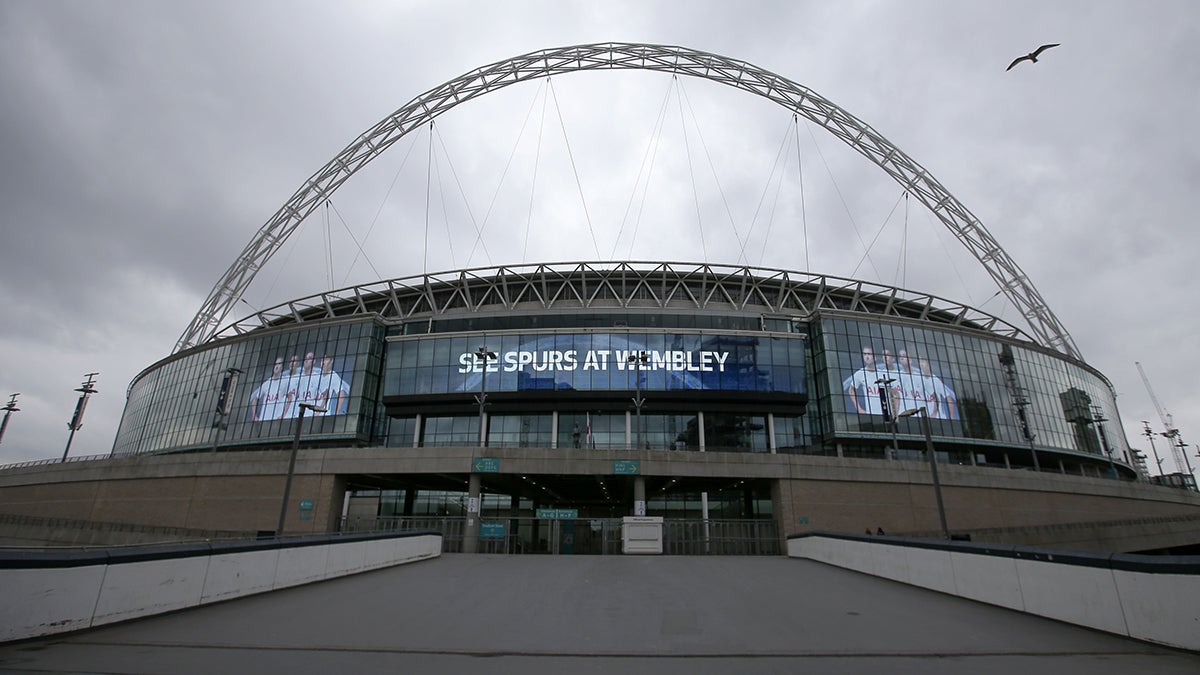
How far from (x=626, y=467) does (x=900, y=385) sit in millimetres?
34615

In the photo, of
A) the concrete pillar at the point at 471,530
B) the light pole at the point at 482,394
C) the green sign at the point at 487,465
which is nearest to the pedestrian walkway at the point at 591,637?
the concrete pillar at the point at 471,530

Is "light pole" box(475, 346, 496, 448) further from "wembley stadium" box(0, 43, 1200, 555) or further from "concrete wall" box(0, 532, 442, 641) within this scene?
"concrete wall" box(0, 532, 442, 641)

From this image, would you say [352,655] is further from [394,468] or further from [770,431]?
[770,431]

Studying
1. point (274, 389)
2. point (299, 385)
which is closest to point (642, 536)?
point (299, 385)

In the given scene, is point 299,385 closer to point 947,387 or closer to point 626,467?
point 626,467

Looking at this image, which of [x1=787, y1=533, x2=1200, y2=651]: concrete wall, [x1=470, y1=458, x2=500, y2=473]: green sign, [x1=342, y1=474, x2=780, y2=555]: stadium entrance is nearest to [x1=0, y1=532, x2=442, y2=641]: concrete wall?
[x1=787, y1=533, x2=1200, y2=651]: concrete wall

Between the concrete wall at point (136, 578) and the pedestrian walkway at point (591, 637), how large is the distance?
271mm

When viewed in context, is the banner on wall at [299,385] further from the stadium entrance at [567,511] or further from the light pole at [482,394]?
the light pole at [482,394]

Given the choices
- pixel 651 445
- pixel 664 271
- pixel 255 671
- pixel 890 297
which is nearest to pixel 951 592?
pixel 255 671

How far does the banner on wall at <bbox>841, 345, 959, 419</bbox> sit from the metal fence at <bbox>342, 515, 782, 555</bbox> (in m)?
24.9

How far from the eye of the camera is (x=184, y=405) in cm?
6456

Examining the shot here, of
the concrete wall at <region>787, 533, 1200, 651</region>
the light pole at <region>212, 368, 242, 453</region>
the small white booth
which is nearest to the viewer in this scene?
the concrete wall at <region>787, 533, 1200, 651</region>

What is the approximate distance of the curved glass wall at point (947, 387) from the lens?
5356cm

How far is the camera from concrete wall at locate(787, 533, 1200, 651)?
708 centimetres
